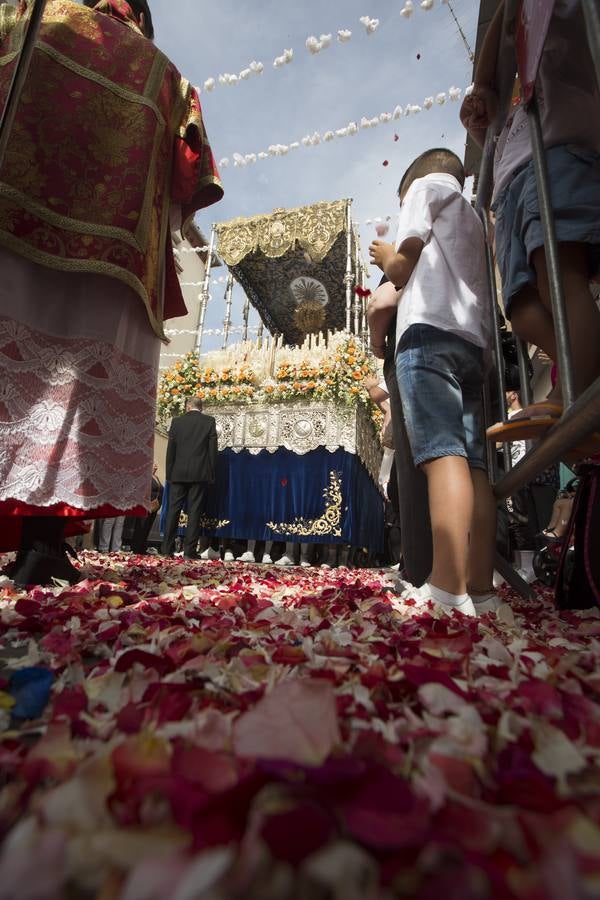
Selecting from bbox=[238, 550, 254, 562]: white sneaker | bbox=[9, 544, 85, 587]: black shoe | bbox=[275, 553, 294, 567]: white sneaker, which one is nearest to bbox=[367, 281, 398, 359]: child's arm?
bbox=[9, 544, 85, 587]: black shoe

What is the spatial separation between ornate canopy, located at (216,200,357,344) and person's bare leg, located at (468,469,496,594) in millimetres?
7886

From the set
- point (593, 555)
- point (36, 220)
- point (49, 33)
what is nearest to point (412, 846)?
point (593, 555)

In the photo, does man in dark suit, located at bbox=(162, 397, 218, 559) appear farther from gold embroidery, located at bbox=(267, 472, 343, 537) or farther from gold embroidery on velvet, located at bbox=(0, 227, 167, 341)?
gold embroidery on velvet, located at bbox=(0, 227, 167, 341)

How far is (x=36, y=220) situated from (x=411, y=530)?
1791 mm

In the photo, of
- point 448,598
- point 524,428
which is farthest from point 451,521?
point 524,428

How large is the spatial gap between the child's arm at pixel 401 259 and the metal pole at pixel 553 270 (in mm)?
438

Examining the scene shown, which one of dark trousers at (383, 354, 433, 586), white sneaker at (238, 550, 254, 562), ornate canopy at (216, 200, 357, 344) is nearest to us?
dark trousers at (383, 354, 433, 586)

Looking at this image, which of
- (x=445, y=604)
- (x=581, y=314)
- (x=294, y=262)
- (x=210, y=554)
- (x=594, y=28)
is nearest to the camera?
(x=594, y=28)

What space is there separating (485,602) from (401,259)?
120cm

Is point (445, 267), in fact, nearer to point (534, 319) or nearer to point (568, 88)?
point (534, 319)

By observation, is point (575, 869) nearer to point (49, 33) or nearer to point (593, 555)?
point (593, 555)

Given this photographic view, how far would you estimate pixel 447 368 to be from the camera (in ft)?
5.48

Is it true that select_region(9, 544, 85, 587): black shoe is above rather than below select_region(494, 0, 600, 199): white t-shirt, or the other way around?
below

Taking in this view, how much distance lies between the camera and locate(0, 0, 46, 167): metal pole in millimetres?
1213
